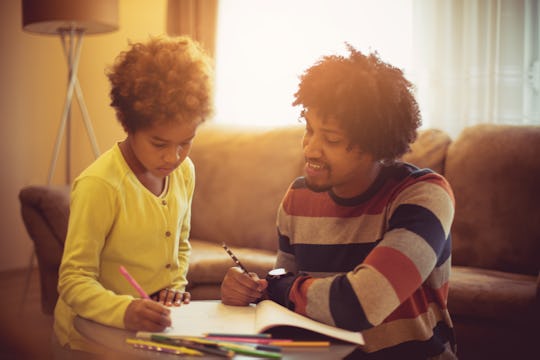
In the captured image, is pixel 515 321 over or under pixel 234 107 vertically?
under

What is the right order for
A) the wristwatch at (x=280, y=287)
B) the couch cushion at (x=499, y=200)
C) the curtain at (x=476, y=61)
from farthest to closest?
the curtain at (x=476, y=61)
the couch cushion at (x=499, y=200)
the wristwatch at (x=280, y=287)

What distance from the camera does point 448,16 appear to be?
3107 millimetres

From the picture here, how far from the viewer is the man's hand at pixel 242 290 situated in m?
1.17

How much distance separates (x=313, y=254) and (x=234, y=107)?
271 cm

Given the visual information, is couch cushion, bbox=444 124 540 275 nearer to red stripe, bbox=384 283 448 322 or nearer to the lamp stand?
red stripe, bbox=384 283 448 322

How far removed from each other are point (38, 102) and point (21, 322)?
178 cm

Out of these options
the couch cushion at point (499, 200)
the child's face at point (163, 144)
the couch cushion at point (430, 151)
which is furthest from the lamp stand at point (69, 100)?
the child's face at point (163, 144)

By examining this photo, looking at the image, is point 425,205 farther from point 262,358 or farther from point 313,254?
point 262,358

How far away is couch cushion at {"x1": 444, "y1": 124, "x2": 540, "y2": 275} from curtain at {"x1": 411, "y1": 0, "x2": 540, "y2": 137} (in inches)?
14.4

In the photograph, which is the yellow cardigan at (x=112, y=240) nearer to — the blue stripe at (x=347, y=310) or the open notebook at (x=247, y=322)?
the open notebook at (x=247, y=322)

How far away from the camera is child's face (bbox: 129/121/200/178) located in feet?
4.42

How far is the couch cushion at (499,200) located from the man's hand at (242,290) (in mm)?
1588

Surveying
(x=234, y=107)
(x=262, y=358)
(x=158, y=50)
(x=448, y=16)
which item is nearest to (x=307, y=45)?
(x=234, y=107)

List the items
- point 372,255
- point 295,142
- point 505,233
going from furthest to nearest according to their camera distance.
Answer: point 295,142
point 505,233
point 372,255
